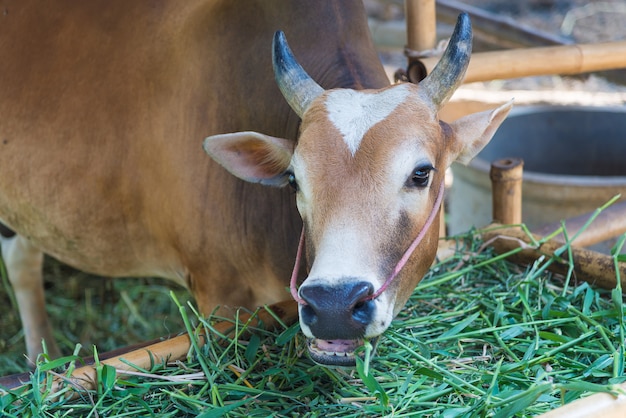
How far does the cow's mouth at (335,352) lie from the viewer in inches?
85.7

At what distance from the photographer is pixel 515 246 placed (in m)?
3.05

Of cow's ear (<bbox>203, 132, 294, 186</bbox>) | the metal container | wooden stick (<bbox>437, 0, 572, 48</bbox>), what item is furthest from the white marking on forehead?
wooden stick (<bbox>437, 0, 572, 48</bbox>)

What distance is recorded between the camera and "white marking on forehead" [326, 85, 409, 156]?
2.32 metres

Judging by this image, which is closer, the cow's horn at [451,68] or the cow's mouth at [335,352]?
the cow's mouth at [335,352]

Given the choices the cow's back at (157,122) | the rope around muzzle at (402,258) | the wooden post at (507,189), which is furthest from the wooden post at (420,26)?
the rope around muzzle at (402,258)

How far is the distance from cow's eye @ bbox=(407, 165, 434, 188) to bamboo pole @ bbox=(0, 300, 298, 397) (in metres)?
0.60

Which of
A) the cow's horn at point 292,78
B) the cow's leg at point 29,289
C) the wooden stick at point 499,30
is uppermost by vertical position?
the cow's horn at point 292,78

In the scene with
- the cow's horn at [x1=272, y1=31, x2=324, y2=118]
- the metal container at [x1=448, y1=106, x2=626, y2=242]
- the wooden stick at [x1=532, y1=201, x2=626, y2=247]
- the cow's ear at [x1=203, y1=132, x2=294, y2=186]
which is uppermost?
the cow's horn at [x1=272, y1=31, x2=324, y2=118]

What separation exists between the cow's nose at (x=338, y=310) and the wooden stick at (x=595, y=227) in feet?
4.33

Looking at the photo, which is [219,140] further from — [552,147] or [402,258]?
[552,147]

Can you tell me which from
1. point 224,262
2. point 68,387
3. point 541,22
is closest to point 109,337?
point 224,262

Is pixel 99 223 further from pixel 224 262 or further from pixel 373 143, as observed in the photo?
pixel 373 143

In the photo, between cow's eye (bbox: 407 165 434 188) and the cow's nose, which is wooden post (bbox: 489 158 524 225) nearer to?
cow's eye (bbox: 407 165 434 188)

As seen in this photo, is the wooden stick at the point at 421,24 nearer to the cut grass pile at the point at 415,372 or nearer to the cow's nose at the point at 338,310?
the cut grass pile at the point at 415,372
